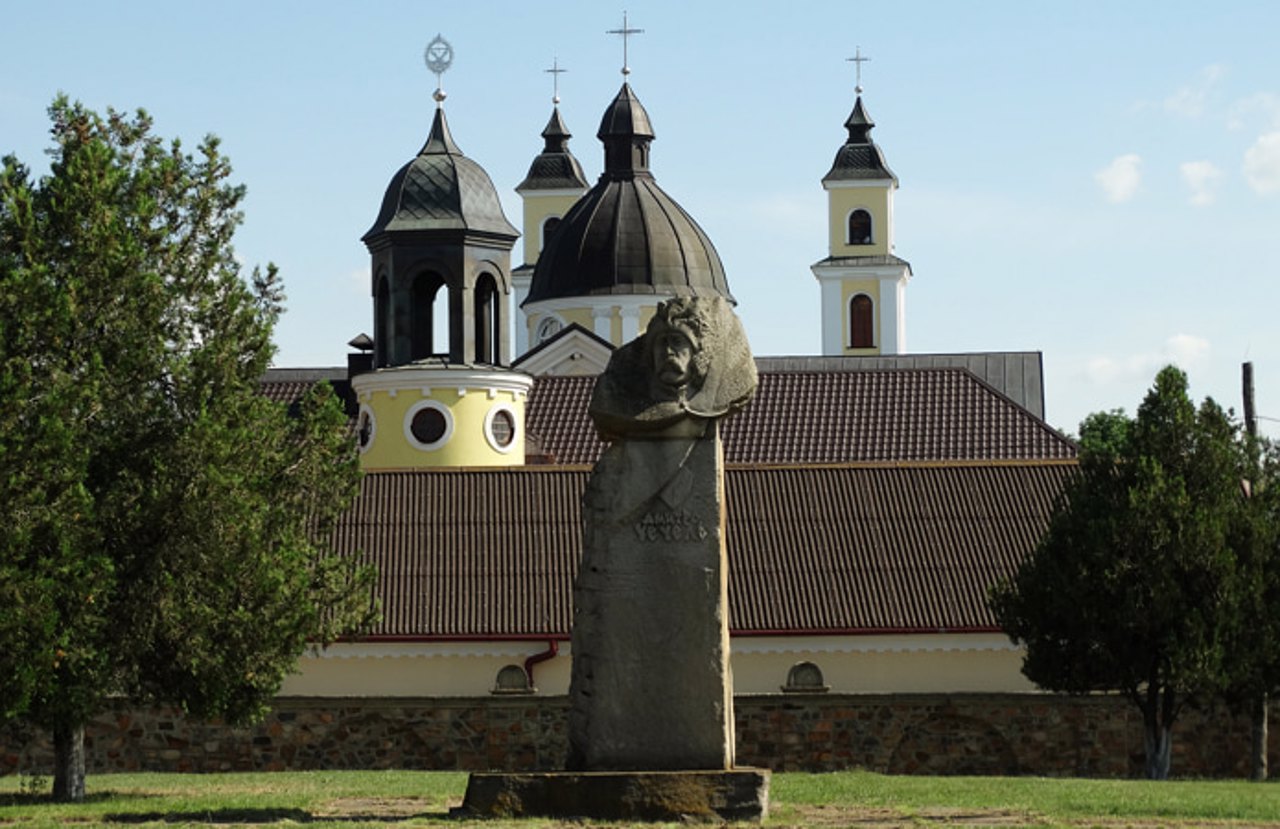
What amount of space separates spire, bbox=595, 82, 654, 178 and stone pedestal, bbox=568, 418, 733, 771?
54833 mm

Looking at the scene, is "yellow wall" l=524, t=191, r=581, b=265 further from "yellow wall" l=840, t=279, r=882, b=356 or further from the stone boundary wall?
the stone boundary wall

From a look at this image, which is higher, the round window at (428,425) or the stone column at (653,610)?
the round window at (428,425)

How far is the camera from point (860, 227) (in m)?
96.6

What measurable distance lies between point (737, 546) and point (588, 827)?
63.5 ft

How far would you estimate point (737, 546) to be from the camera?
34.8 m

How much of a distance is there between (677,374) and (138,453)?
7.11 m

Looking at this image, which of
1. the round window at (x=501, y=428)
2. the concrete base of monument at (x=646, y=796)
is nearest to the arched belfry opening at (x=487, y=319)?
the round window at (x=501, y=428)

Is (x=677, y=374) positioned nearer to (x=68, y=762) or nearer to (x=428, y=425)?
(x=68, y=762)

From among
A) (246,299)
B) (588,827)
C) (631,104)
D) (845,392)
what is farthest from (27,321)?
(631,104)

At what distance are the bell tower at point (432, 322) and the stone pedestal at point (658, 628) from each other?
3120 cm

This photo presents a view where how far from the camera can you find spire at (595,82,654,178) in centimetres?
7075

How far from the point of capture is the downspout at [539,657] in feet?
109

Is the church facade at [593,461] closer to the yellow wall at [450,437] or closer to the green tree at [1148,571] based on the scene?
the yellow wall at [450,437]

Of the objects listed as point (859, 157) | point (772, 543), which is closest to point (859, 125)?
point (859, 157)
